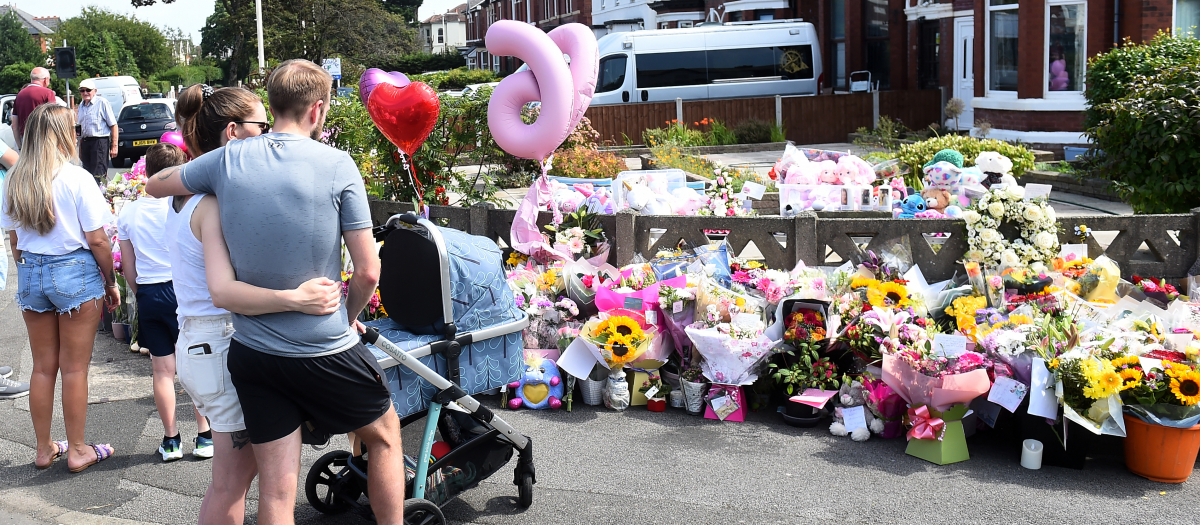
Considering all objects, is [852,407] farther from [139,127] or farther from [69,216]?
[139,127]

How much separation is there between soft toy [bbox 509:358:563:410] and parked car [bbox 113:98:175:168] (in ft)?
60.6

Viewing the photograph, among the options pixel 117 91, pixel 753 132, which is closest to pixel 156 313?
pixel 753 132

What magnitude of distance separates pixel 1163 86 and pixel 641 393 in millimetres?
5049

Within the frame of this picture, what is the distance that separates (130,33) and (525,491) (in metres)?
77.1

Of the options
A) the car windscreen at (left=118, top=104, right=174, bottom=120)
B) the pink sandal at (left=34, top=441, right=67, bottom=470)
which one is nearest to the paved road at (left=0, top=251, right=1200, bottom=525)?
the pink sandal at (left=34, top=441, right=67, bottom=470)

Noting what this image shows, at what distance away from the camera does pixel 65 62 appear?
24.0 meters

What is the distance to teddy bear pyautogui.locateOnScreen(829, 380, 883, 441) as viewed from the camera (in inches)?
191

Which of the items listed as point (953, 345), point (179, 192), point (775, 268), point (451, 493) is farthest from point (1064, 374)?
point (179, 192)

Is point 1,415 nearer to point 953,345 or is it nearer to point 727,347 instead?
point 727,347

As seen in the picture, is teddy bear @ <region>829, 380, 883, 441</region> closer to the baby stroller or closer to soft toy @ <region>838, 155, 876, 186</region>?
the baby stroller

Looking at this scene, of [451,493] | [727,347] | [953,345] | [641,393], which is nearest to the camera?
[451,493]

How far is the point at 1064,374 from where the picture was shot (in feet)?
14.3

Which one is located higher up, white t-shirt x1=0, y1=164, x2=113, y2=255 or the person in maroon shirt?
the person in maroon shirt

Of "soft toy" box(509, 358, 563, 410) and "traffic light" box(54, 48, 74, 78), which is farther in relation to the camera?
"traffic light" box(54, 48, 74, 78)
